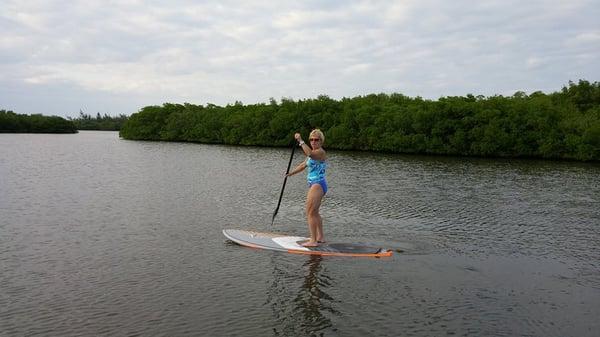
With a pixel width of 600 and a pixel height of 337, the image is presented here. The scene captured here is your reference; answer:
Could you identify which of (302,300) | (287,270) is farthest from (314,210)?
(302,300)

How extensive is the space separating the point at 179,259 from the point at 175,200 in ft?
36.4

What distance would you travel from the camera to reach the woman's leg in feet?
43.7

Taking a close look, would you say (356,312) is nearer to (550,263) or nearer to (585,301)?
(585,301)

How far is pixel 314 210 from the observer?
1355 cm

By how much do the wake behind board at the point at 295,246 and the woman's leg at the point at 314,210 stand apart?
0.30 metres

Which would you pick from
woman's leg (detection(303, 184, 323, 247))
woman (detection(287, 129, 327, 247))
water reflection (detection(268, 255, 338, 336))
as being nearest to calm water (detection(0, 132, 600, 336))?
water reflection (detection(268, 255, 338, 336))

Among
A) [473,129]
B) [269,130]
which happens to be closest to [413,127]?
[473,129]

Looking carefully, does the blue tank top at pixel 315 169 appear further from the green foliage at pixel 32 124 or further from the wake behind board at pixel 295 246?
the green foliage at pixel 32 124

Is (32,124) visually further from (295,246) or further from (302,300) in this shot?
(302,300)

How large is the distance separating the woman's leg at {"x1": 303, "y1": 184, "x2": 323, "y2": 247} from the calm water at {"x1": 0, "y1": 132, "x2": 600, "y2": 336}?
101 cm

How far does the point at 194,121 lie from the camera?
12306 centimetres

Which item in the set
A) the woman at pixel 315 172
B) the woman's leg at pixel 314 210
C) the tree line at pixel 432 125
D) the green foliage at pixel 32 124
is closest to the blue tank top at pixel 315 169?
the woman at pixel 315 172

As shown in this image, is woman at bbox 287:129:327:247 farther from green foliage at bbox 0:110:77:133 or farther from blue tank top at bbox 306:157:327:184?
green foliage at bbox 0:110:77:133

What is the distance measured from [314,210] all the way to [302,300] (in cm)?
363
